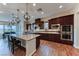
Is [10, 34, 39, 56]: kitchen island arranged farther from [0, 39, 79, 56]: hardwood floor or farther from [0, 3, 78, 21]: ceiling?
[0, 3, 78, 21]: ceiling

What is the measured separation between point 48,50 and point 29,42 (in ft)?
1.86

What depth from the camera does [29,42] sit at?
3594mm

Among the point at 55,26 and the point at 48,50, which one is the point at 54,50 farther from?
the point at 55,26

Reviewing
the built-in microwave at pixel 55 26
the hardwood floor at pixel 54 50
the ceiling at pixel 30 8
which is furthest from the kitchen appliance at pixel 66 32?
the ceiling at pixel 30 8

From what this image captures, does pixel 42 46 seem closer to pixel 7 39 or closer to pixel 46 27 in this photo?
pixel 46 27

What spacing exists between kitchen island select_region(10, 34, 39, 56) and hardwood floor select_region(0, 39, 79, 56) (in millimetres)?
110

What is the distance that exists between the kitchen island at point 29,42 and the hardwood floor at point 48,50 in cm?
11

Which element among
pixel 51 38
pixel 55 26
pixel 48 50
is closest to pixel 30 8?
pixel 55 26

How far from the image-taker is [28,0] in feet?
11.0

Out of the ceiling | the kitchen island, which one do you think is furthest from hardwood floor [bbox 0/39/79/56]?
the ceiling

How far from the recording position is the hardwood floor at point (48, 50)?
339 centimetres

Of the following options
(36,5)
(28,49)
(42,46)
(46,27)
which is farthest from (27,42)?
(36,5)

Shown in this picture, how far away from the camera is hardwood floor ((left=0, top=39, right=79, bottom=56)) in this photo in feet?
11.1

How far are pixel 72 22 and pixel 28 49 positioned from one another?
148cm
